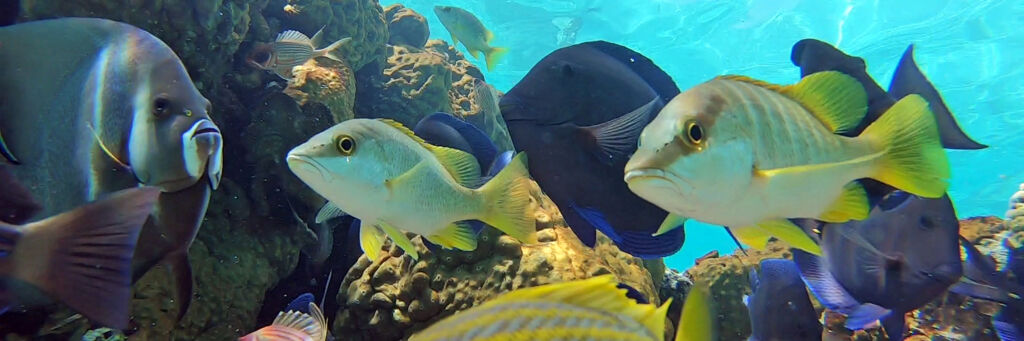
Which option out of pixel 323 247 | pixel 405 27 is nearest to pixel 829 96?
pixel 323 247

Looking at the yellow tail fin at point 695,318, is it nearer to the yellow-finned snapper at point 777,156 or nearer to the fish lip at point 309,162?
the yellow-finned snapper at point 777,156

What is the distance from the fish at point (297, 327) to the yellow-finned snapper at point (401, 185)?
1.10m

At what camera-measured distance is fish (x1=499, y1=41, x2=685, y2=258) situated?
1.90m

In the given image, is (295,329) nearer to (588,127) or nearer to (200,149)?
(200,149)

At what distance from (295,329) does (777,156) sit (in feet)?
8.60

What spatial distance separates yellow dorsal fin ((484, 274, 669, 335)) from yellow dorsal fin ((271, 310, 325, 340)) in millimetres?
2314

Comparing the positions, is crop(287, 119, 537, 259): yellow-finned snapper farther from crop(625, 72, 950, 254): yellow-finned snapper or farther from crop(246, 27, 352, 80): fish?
crop(246, 27, 352, 80): fish

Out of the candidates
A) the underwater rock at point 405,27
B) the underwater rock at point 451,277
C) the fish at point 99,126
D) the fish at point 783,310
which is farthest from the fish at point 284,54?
the underwater rock at point 405,27

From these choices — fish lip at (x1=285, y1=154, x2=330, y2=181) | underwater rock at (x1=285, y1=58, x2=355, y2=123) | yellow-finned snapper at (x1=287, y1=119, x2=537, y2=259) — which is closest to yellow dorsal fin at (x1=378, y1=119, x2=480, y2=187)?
yellow-finned snapper at (x1=287, y1=119, x2=537, y2=259)

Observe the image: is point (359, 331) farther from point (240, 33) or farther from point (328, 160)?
point (240, 33)

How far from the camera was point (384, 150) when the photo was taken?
75.4 inches

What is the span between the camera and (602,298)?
104 cm

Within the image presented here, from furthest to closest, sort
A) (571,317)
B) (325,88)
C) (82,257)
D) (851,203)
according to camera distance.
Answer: (325,88) → (851,203) → (82,257) → (571,317)

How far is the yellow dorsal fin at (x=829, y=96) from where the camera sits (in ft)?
4.51
